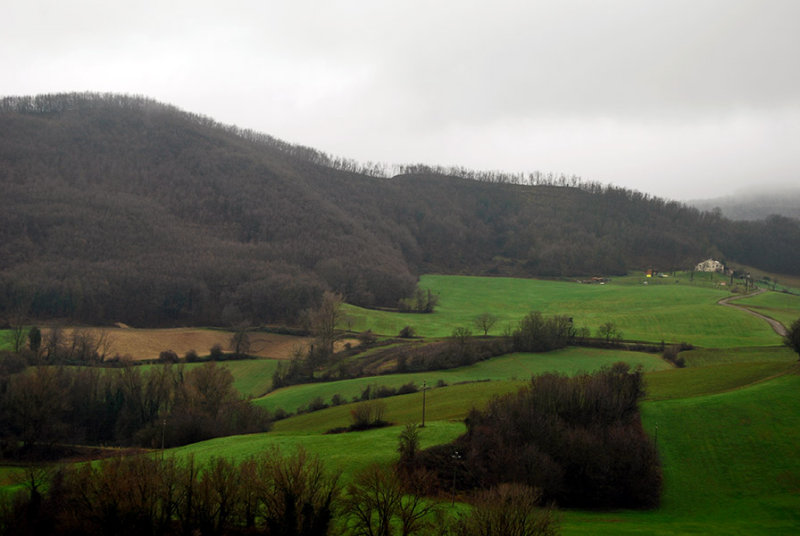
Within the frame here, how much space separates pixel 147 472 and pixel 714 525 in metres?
29.5

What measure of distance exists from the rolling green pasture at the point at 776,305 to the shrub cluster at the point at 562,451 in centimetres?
6781

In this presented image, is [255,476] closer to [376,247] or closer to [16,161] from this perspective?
[376,247]

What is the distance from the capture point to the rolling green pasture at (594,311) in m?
92.2

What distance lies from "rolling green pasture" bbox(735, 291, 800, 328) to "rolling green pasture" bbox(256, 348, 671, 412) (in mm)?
36323

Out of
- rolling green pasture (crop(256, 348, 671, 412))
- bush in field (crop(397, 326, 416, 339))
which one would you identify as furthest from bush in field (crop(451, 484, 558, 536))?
bush in field (crop(397, 326, 416, 339))

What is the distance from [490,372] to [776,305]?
2986 inches

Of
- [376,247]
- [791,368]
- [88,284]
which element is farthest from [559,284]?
[88,284]

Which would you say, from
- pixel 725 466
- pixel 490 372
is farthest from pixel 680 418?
pixel 490 372

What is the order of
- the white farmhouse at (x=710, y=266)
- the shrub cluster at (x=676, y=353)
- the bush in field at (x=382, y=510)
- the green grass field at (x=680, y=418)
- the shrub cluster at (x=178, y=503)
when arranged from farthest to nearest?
the white farmhouse at (x=710, y=266) < the shrub cluster at (x=676, y=353) < the green grass field at (x=680, y=418) < the shrub cluster at (x=178, y=503) < the bush in field at (x=382, y=510)

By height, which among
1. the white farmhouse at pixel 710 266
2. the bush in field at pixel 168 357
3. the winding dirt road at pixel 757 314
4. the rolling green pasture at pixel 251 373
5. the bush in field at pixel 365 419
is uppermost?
the white farmhouse at pixel 710 266

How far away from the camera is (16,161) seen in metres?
178

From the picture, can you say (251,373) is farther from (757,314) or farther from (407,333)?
(757,314)

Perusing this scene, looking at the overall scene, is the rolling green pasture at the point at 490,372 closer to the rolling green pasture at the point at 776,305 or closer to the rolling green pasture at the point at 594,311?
the rolling green pasture at the point at 594,311

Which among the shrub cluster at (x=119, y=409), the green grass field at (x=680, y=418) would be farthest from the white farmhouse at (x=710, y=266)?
the shrub cluster at (x=119, y=409)
